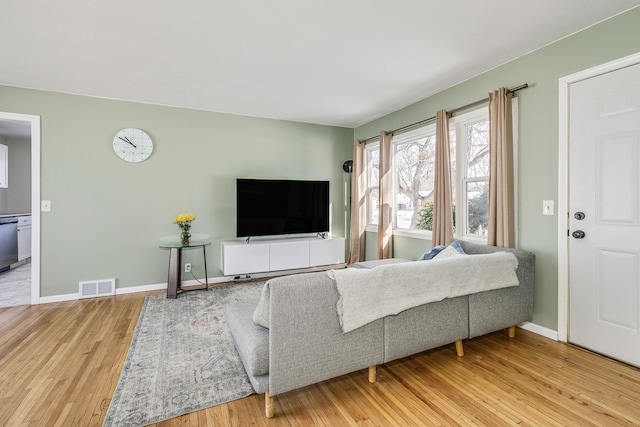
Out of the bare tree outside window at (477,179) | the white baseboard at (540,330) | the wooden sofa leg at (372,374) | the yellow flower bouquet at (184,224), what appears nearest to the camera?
the wooden sofa leg at (372,374)

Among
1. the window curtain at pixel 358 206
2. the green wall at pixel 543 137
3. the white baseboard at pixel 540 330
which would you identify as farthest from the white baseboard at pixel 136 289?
the green wall at pixel 543 137

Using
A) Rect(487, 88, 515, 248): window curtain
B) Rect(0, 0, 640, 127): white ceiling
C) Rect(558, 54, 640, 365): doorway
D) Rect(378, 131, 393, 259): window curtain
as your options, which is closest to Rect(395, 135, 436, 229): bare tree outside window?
Rect(378, 131, 393, 259): window curtain

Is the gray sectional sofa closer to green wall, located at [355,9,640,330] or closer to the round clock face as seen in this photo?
green wall, located at [355,9,640,330]

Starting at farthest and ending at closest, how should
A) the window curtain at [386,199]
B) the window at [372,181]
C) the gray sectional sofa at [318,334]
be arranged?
the window at [372,181]
the window curtain at [386,199]
the gray sectional sofa at [318,334]

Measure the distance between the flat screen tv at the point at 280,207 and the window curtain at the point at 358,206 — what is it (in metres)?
0.48

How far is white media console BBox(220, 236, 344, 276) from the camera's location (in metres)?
4.11

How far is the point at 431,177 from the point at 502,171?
1.07 m

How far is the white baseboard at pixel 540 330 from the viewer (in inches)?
99.5

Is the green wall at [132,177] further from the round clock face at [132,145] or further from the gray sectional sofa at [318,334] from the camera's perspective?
the gray sectional sofa at [318,334]

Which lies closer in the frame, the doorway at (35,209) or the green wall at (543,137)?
the green wall at (543,137)

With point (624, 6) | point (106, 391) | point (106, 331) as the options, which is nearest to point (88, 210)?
point (106, 331)

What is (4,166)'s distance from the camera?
18.0 ft

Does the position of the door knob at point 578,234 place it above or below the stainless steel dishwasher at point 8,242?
above

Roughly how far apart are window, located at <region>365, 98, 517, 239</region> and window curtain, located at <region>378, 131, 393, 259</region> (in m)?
0.09
